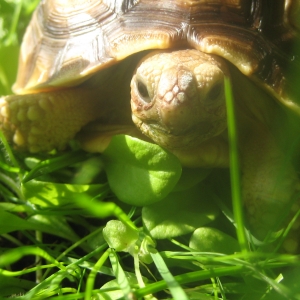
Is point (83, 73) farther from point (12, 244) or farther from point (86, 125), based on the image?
point (12, 244)

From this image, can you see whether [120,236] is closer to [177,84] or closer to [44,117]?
[177,84]

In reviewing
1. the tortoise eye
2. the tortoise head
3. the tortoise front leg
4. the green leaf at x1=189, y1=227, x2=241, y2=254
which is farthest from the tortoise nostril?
the tortoise front leg

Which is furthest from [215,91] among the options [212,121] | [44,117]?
[44,117]

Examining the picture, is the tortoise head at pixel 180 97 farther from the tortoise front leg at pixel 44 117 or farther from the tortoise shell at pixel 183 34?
the tortoise front leg at pixel 44 117

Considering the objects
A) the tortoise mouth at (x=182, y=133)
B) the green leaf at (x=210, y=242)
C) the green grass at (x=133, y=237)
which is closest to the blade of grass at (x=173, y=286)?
the green grass at (x=133, y=237)

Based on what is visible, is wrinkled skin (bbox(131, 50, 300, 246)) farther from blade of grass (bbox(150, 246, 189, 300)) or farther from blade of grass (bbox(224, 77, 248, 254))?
blade of grass (bbox(150, 246, 189, 300))

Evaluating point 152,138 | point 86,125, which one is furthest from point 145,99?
point 86,125
